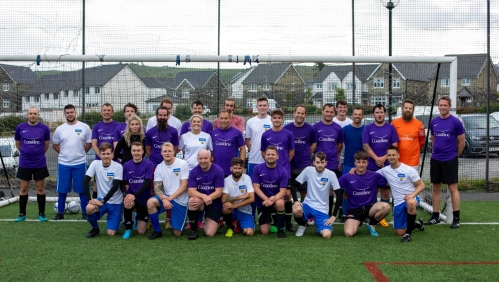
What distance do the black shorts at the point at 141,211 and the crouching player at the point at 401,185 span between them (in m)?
2.99

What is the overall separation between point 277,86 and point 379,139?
224cm

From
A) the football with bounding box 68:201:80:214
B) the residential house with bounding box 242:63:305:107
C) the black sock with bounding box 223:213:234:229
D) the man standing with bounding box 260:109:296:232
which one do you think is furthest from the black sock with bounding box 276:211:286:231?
the football with bounding box 68:201:80:214

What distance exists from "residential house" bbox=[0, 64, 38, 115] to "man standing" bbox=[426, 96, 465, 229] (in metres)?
6.66

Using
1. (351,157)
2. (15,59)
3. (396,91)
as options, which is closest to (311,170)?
(351,157)

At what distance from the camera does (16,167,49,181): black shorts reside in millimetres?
7496

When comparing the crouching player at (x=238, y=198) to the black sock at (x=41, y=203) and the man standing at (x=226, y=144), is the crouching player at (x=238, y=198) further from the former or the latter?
the black sock at (x=41, y=203)

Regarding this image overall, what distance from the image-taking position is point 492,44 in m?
10.3

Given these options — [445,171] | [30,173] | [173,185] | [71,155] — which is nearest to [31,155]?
[30,173]

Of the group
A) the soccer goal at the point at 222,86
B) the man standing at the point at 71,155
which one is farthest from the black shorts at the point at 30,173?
the soccer goal at the point at 222,86

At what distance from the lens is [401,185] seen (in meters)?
6.46

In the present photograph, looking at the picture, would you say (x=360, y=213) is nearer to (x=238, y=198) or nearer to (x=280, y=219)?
(x=280, y=219)

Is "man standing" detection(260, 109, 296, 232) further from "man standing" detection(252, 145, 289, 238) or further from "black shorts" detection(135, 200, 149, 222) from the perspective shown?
"black shorts" detection(135, 200, 149, 222)

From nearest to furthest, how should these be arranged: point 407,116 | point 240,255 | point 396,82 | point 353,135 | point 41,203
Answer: point 240,255
point 407,116
point 353,135
point 41,203
point 396,82

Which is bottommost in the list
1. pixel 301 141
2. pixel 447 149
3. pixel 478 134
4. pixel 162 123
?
pixel 447 149
